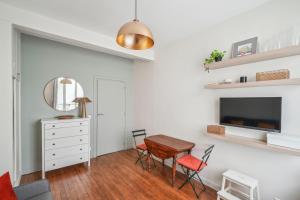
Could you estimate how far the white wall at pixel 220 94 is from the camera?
5.63 ft

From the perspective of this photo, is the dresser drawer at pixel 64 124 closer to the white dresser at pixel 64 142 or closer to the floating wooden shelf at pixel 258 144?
the white dresser at pixel 64 142

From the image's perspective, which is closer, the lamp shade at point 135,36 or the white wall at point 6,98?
the lamp shade at point 135,36

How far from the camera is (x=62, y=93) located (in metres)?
3.15

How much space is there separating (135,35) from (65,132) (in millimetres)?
2383

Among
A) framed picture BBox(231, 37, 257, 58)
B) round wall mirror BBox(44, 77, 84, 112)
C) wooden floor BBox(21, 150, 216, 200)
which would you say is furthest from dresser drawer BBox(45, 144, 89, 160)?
framed picture BBox(231, 37, 257, 58)

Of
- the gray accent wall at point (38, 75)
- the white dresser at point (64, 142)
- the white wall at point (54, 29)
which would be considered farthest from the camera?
the gray accent wall at point (38, 75)

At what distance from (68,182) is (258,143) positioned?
303 cm

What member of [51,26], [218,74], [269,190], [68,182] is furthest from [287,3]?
[68,182]

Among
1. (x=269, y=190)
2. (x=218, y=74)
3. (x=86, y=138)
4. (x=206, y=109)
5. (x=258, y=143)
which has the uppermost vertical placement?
(x=218, y=74)

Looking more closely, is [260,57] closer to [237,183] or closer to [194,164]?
[237,183]

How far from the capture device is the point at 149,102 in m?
3.80

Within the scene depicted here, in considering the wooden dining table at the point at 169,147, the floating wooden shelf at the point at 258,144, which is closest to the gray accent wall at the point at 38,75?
the wooden dining table at the point at 169,147

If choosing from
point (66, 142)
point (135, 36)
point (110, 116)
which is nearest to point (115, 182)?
point (66, 142)

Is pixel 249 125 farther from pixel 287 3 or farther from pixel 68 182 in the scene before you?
pixel 68 182
